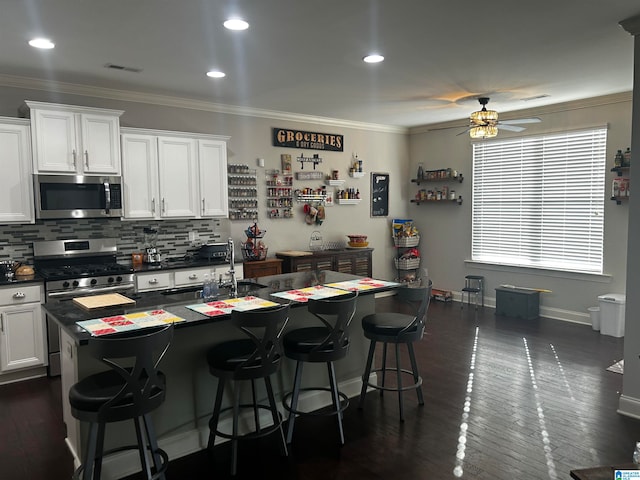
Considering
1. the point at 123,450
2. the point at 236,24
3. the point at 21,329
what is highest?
the point at 236,24

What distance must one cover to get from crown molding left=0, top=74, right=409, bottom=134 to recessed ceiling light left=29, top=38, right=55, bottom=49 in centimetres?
113

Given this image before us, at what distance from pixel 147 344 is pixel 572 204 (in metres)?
5.59

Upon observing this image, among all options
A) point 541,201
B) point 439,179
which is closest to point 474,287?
point 541,201

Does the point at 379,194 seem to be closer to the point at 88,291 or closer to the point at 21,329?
the point at 88,291

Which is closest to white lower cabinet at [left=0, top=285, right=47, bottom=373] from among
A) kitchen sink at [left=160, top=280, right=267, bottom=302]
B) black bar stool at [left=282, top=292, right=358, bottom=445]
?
kitchen sink at [left=160, top=280, right=267, bottom=302]

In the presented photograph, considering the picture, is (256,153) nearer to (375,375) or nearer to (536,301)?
(375,375)

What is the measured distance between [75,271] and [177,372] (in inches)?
86.2

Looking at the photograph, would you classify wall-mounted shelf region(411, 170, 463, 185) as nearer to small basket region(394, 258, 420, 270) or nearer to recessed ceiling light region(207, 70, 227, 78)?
small basket region(394, 258, 420, 270)

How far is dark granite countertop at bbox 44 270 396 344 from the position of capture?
8.55 ft

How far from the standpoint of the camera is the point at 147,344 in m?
2.17

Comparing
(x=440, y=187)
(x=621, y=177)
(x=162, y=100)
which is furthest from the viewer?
(x=440, y=187)

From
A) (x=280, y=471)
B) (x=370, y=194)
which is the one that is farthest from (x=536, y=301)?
(x=280, y=471)

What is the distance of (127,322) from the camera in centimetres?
257

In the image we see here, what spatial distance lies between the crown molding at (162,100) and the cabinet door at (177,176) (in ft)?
1.75
